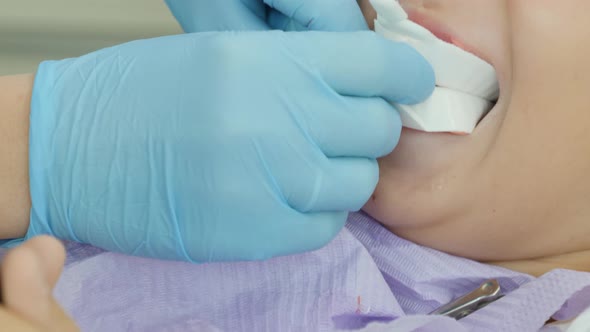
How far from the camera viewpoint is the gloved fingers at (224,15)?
1.07m

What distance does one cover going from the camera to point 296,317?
0.86 meters

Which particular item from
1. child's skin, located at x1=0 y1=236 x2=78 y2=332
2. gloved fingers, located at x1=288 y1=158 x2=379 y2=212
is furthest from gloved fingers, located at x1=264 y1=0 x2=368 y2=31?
child's skin, located at x1=0 y1=236 x2=78 y2=332

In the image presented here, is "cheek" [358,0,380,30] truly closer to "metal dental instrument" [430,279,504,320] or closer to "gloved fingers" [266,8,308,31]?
"gloved fingers" [266,8,308,31]

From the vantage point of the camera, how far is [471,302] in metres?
0.87

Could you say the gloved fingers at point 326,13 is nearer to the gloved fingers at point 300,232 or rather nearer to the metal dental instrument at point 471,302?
the gloved fingers at point 300,232

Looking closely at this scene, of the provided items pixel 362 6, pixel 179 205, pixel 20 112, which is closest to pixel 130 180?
pixel 179 205

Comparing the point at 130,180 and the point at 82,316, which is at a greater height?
the point at 130,180

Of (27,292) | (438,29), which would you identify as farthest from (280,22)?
(27,292)

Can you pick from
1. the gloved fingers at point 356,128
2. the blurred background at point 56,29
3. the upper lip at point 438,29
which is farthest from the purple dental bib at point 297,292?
the blurred background at point 56,29

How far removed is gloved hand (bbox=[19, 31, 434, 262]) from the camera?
29.9 inches

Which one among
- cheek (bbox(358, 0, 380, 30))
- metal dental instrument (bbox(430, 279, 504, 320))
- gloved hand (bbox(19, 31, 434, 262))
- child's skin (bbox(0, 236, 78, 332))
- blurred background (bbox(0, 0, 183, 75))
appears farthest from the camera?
blurred background (bbox(0, 0, 183, 75))

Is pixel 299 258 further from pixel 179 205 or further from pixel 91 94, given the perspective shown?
pixel 91 94

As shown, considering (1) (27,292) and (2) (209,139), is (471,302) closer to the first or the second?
(2) (209,139)

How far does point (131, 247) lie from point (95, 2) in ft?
3.55
